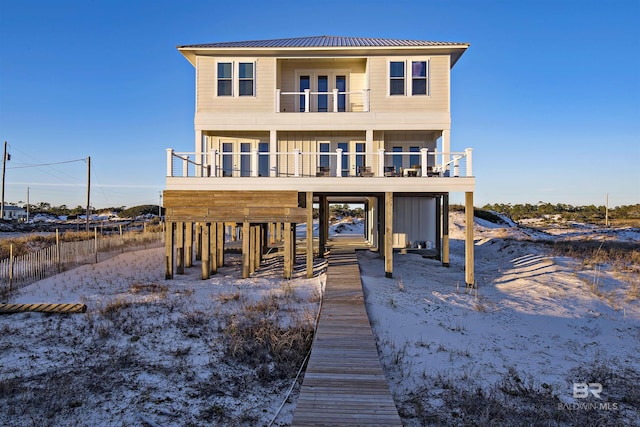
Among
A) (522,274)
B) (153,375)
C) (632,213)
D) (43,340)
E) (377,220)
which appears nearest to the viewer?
(153,375)

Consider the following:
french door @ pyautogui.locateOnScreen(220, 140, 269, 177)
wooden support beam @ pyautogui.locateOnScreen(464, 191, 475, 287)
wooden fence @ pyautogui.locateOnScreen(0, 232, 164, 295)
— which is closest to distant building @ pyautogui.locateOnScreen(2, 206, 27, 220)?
wooden fence @ pyautogui.locateOnScreen(0, 232, 164, 295)

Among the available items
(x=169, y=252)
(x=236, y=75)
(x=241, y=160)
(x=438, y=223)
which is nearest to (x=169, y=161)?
(x=169, y=252)

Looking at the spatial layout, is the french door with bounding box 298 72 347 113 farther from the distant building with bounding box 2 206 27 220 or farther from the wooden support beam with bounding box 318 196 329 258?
the distant building with bounding box 2 206 27 220

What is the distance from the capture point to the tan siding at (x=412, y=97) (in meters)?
16.8

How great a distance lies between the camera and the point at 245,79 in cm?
1703

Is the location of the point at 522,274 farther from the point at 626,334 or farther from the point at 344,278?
the point at 344,278

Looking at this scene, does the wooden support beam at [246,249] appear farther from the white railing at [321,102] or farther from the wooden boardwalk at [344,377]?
the white railing at [321,102]

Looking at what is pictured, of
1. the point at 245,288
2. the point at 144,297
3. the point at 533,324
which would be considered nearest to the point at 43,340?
the point at 144,297

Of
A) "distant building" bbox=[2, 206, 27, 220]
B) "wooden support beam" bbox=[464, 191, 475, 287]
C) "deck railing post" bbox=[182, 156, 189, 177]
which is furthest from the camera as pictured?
"distant building" bbox=[2, 206, 27, 220]

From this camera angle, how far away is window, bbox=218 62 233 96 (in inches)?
671

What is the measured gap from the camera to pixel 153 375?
752 cm

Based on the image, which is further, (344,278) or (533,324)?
(344,278)

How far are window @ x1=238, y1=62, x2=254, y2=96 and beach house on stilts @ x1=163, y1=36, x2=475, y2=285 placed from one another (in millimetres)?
43

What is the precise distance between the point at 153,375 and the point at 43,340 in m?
3.50
